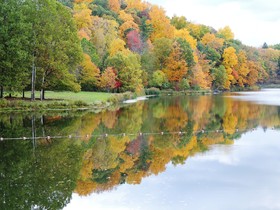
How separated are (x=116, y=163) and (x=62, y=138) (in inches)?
257

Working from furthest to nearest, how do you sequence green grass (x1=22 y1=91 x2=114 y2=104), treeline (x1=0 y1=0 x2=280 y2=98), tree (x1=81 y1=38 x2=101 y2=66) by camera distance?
tree (x1=81 y1=38 x2=101 y2=66) → green grass (x1=22 y1=91 x2=114 y2=104) → treeline (x1=0 y1=0 x2=280 y2=98)

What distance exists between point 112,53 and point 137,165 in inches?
1915

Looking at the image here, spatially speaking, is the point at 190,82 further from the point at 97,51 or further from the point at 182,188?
the point at 182,188

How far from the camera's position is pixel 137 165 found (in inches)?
688

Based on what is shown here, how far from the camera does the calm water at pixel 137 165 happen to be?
13.0 m

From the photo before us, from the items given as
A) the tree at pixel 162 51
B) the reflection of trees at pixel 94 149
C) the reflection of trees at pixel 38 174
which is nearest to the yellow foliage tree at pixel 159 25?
the tree at pixel 162 51

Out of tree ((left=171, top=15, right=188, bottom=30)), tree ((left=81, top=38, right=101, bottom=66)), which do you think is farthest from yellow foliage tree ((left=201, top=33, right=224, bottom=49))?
tree ((left=81, top=38, right=101, bottom=66))

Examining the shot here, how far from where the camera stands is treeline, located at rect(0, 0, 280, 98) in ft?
124

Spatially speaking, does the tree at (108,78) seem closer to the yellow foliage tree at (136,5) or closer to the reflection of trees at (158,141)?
the reflection of trees at (158,141)

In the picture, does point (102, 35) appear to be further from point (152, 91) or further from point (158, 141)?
point (158, 141)

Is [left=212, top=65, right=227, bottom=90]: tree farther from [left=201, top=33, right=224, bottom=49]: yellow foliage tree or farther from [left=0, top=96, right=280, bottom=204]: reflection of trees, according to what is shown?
[left=0, top=96, right=280, bottom=204]: reflection of trees

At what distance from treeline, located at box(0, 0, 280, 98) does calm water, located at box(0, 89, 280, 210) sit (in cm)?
989

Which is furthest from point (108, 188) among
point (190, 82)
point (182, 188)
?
point (190, 82)

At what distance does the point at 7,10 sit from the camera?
120 feet
